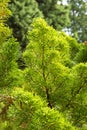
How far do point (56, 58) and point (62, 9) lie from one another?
16410 millimetres

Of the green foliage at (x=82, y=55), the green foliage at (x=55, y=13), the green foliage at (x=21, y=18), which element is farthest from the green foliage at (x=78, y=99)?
the green foliage at (x=55, y=13)

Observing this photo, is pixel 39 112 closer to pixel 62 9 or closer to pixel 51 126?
pixel 51 126

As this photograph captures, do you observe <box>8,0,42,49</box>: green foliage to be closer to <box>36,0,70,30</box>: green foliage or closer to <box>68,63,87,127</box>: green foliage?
<box>36,0,70,30</box>: green foliage

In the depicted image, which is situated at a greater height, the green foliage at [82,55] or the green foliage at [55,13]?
the green foliage at [82,55]

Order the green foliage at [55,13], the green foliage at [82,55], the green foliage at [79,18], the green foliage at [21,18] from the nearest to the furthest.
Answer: the green foliage at [82,55]
the green foliage at [21,18]
the green foliage at [55,13]
the green foliage at [79,18]

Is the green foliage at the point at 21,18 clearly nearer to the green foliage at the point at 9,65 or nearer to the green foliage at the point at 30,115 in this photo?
the green foliage at the point at 9,65

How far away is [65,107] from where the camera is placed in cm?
361

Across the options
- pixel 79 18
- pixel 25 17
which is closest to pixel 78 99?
pixel 25 17

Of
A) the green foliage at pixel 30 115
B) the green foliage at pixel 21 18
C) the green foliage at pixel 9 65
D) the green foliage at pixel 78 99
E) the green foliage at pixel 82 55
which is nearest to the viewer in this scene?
the green foliage at pixel 30 115

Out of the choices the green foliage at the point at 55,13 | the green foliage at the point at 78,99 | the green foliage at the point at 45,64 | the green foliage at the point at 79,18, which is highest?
the green foliage at the point at 45,64

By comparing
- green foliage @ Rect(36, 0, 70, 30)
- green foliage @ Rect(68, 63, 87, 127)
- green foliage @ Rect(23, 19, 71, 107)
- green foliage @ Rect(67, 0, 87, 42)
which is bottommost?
green foliage @ Rect(67, 0, 87, 42)

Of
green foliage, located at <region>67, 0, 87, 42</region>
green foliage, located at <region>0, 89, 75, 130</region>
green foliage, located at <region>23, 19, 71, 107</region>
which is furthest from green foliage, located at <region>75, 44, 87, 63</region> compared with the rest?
green foliage, located at <region>67, 0, 87, 42</region>

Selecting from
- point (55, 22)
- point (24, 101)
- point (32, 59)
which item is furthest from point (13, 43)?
point (55, 22)

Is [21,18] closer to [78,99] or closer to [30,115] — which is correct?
[78,99]
